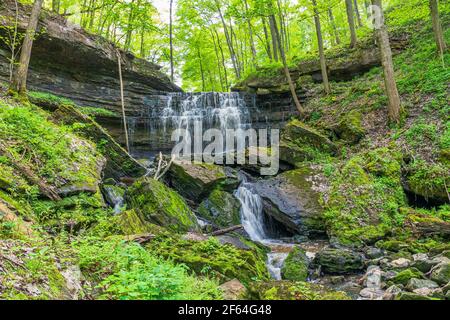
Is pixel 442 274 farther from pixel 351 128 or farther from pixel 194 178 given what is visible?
pixel 351 128

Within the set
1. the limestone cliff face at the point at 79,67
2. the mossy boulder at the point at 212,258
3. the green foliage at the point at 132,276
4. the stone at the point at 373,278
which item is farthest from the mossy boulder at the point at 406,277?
the limestone cliff face at the point at 79,67

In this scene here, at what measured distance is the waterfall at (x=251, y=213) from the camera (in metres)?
10.2

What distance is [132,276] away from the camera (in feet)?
11.1

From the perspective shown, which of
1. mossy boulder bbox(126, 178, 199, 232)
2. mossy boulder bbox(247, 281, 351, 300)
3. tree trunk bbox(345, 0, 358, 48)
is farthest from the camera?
tree trunk bbox(345, 0, 358, 48)

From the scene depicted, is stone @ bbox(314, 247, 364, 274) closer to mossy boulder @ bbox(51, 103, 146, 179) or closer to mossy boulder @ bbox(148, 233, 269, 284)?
mossy boulder @ bbox(148, 233, 269, 284)

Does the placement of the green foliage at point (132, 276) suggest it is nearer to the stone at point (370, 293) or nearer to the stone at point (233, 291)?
the stone at point (233, 291)

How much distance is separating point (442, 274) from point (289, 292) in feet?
9.39

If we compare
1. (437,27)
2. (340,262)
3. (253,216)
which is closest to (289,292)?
(340,262)

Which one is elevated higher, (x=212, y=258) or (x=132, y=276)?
(x=132, y=276)

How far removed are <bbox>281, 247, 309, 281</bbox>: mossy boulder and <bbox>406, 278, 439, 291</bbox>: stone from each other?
78.3 inches

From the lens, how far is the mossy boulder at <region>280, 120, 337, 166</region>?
12664 mm

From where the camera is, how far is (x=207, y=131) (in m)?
18.8

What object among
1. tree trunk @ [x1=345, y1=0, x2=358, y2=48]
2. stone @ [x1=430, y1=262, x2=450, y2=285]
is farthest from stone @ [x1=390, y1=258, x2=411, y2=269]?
tree trunk @ [x1=345, y1=0, x2=358, y2=48]
